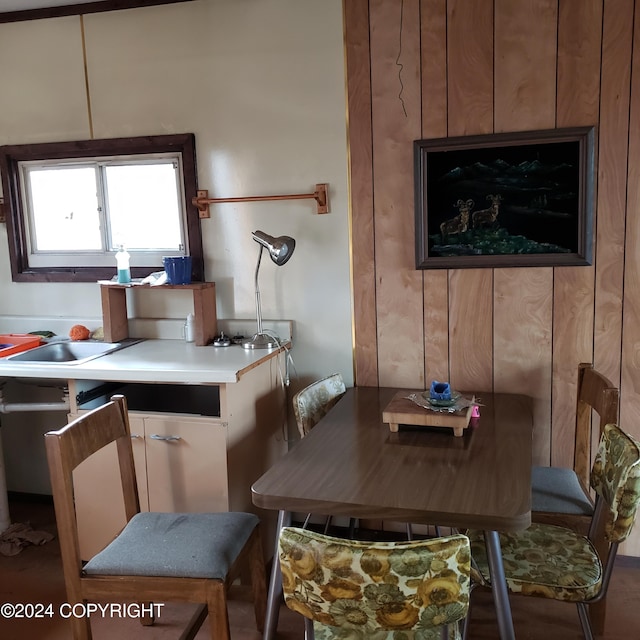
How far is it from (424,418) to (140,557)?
0.95m

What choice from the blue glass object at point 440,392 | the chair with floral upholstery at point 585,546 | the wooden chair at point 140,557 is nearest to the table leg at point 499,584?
the chair with floral upholstery at point 585,546

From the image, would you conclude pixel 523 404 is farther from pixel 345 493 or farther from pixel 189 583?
pixel 189 583

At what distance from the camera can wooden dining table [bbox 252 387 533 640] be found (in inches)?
61.2

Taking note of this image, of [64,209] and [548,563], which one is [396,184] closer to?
[548,563]

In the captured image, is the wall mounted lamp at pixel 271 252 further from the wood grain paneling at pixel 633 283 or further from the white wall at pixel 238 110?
the wood grain paneling at pixel 633 283

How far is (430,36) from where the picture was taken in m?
2.49

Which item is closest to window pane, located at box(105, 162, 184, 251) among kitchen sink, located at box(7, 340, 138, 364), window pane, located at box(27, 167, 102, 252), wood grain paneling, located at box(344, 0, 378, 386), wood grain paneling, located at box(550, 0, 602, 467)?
window pane, located at box(27, 167, 102, 252)

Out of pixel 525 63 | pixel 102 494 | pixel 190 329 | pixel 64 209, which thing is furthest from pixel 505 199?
pixel 64 209

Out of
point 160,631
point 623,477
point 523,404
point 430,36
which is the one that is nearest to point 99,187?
point 430,36

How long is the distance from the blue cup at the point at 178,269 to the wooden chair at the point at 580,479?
5.26ft

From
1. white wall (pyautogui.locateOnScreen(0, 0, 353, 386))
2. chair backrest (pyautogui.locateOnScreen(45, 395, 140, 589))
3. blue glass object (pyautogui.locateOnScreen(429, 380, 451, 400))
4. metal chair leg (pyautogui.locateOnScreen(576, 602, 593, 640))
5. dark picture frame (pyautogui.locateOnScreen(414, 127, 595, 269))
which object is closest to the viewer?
chair backrest (pyautogui.locateOnScreen(45, 395, 140, 589))

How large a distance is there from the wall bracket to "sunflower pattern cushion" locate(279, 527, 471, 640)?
1.64m

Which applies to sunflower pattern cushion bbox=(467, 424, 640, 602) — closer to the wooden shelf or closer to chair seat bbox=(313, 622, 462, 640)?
chair seat bbox=(313, 622, 462, 640)

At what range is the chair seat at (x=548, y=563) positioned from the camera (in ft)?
5.65
